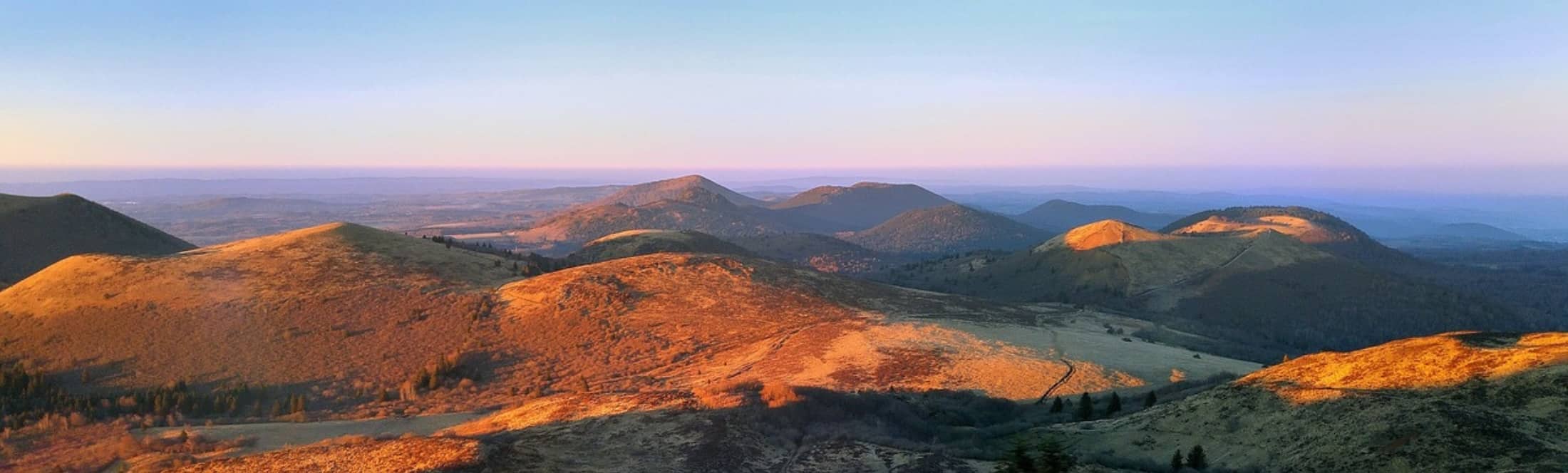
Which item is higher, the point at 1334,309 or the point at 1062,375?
the point at 1062,375

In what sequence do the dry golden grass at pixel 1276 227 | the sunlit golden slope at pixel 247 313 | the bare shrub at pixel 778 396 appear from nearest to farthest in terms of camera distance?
the bare shrub at pixel 778 396 < the sunlit golden slope at pixel 247 313 < the dry golden grass at pixel 1276 227

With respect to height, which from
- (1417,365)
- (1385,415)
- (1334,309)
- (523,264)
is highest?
(1417,365)

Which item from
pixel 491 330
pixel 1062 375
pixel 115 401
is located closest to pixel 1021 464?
pixel 1062 375

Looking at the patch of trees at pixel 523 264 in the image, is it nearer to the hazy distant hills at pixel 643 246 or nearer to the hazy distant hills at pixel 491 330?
the hazy distant hills at pixel 491 330

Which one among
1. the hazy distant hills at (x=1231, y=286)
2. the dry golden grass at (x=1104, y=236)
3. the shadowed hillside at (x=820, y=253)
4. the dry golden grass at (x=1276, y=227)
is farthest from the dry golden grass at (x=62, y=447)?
the dry golden grass at (x=1276, y=227)

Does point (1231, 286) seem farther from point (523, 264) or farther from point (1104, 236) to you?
point (523, 264)

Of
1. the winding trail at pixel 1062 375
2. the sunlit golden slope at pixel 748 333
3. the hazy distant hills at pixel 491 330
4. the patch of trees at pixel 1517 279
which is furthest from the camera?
the patch of trees at pixel 1517 279

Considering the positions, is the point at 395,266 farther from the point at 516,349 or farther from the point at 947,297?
the point at 947,297
